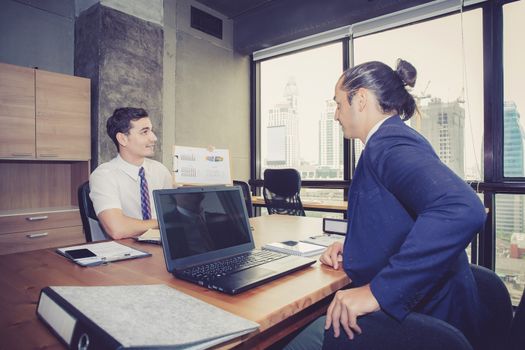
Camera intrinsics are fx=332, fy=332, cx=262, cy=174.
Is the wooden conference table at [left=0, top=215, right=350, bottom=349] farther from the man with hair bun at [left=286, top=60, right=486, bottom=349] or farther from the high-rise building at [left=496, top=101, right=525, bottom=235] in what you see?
the high-rise building at [left=496, top=101, right=525, bottom=235]

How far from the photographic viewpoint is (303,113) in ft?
15.1

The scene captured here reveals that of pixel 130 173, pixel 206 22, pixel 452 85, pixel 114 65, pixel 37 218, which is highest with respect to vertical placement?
pixel 206 22

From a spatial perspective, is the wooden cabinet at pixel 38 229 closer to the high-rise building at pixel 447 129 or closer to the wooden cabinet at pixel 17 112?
the wooden cabinet at pixel 17 112

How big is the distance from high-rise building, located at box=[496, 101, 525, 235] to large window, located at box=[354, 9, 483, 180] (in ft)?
0.70

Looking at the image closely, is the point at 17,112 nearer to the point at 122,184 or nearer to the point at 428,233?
the point at 122,184

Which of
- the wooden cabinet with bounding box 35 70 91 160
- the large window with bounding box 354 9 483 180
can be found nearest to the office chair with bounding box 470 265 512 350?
the large window with bounding box 354 9 483 180

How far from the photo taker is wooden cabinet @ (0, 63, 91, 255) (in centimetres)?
273

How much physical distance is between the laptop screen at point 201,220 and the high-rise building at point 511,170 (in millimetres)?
2965

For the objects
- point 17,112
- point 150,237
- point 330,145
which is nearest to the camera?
point 150,237

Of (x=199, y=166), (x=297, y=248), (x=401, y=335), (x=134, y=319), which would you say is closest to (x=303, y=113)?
(x=199, y=166)

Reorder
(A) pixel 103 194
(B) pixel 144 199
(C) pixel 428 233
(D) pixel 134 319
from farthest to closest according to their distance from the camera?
(B) pixel 144 199 < (A) pixel 103 194 < (C) pixel 428 233 < (D) pixel 134 319

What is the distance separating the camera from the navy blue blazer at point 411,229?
2.49 ft

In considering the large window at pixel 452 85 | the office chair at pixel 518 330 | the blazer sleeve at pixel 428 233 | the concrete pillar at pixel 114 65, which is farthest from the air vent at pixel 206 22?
the office chair at pixel 518 330

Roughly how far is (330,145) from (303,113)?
24.6 inches
